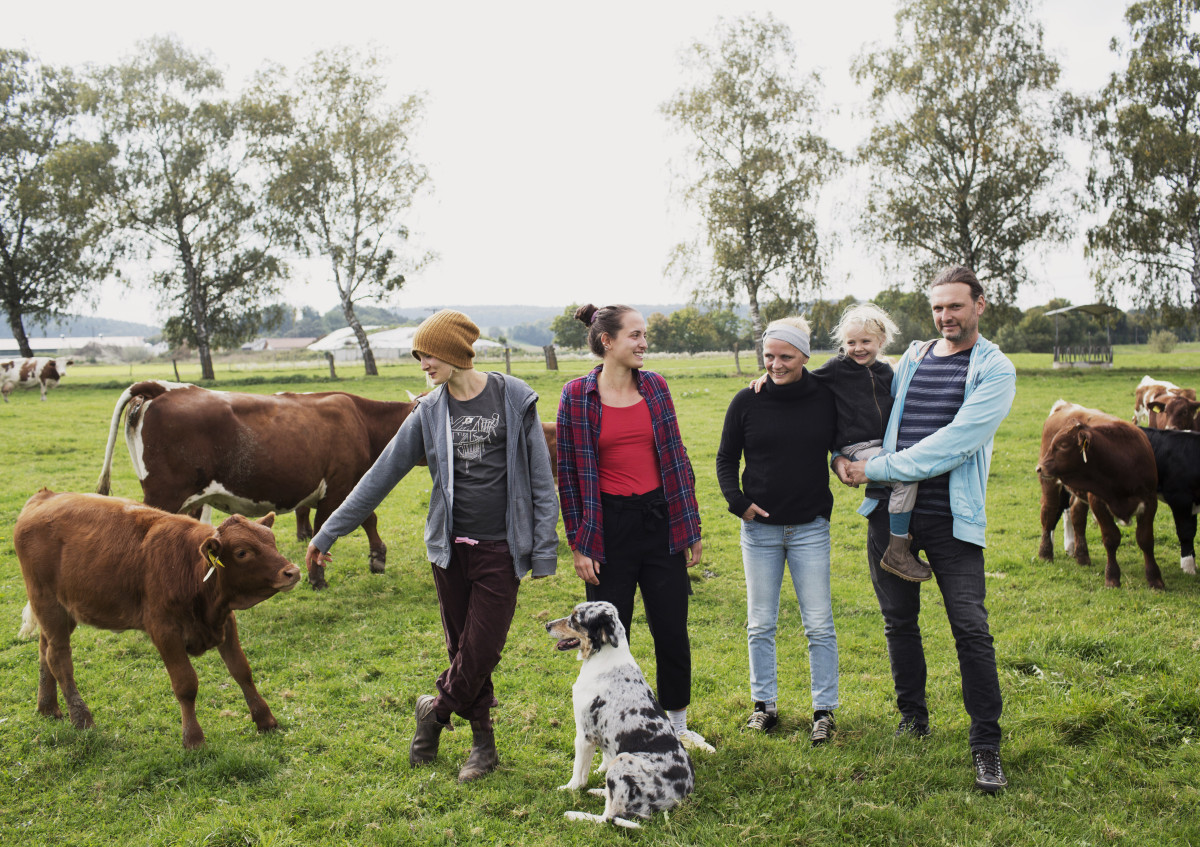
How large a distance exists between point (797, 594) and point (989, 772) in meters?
1.27

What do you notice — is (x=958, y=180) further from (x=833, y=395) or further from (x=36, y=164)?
(x=36, y=164)

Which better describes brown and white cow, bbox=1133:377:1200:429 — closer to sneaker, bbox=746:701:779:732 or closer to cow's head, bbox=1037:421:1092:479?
cow's head, bbox=1037:421:1092:479

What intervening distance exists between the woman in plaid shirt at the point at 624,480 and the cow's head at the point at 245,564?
182 cm

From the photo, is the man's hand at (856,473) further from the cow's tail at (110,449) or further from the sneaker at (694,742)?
the cow's tail at (110,449)

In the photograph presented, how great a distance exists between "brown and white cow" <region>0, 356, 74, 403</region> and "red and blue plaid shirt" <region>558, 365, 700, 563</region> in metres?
27.5

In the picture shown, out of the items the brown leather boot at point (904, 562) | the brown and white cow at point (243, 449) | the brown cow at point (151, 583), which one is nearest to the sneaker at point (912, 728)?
the brown leather boot at point (904, 562)

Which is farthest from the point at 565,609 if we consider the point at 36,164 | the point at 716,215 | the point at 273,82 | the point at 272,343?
the point at 272,343

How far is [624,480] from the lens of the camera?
4164 millimetres

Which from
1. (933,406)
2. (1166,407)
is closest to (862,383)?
(933,406)

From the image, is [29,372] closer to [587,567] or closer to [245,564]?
[245,564]

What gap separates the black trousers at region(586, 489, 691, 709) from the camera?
13.6ft

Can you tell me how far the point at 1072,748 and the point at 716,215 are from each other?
1170 inches

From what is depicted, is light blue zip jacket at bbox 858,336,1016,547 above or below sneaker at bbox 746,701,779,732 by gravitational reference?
above

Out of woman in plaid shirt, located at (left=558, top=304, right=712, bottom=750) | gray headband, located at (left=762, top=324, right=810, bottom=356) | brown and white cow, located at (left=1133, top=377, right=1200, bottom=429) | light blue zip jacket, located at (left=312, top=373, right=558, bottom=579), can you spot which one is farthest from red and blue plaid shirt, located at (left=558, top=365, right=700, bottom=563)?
brown and white cow, located at (left=1133, top=377, right=1200, bottom=429)
